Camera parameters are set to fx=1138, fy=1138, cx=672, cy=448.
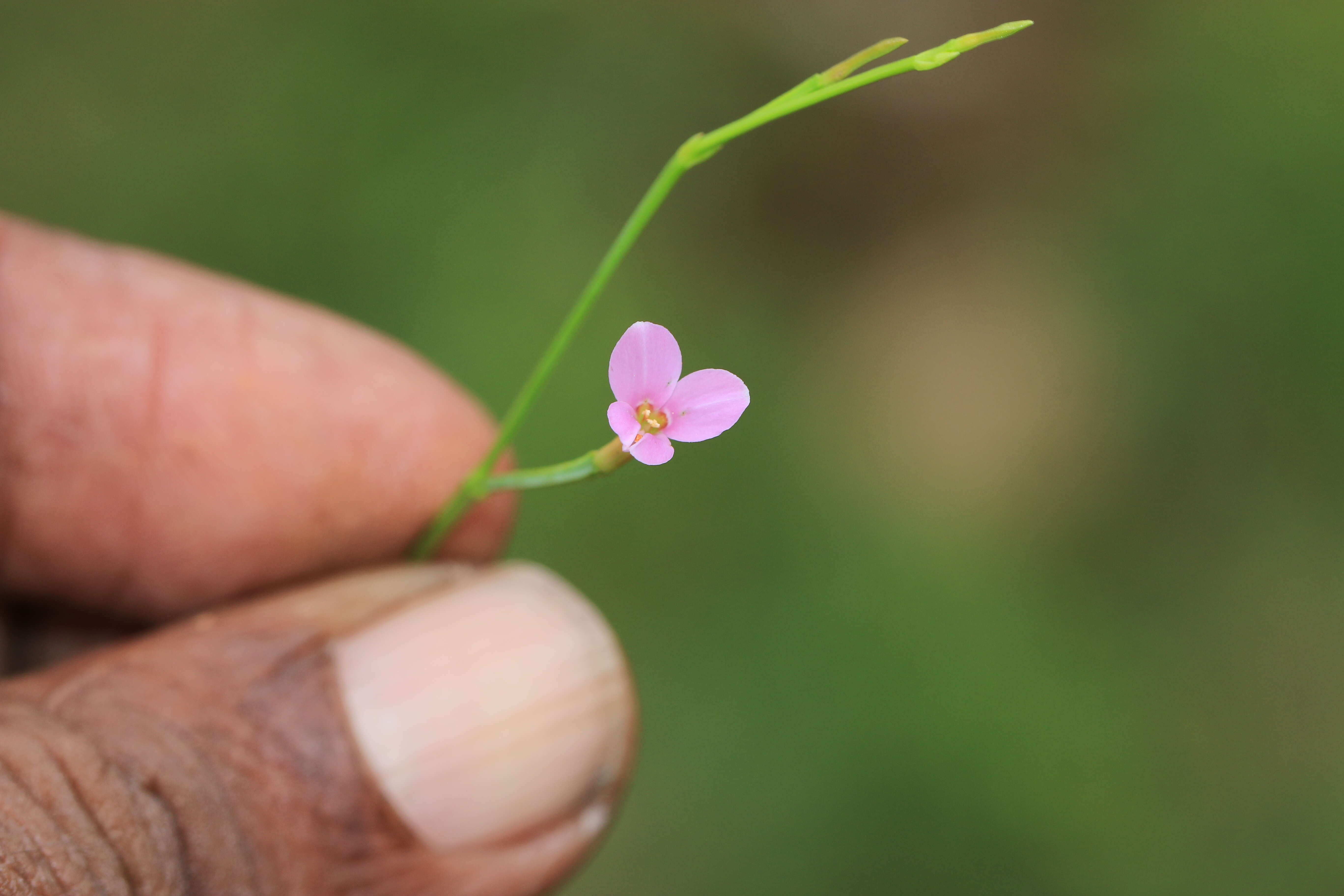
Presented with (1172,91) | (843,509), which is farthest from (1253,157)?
(843,509)

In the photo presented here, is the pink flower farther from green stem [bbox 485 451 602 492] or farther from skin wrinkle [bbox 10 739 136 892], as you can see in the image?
skin wrinkle [bbox 10 739 136 892]

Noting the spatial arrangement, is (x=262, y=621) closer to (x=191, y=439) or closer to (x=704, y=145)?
(x=191, y=439)

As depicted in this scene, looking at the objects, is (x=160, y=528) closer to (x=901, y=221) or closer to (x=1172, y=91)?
(x=901, y=221)

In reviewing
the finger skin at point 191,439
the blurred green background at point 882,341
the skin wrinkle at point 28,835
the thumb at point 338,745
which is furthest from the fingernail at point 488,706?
the blurred green background at point 882,341

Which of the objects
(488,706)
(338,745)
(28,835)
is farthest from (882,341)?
(28,835)

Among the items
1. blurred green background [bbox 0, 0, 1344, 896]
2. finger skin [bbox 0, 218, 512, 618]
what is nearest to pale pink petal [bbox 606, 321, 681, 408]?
finger skin [bbox 0, 218, 512, 618]
